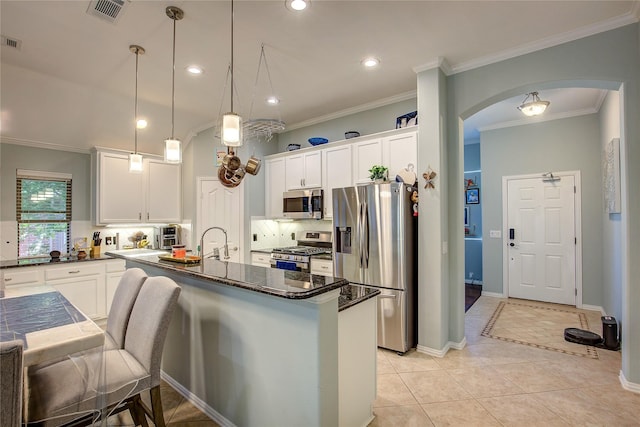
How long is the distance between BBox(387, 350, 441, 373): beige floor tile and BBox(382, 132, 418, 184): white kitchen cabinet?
192 cm

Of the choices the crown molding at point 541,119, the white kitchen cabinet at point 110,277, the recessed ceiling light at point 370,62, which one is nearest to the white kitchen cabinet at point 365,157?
the recessed ceiling light at point 370,62

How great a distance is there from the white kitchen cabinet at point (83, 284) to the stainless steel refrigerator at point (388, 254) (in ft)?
11.2

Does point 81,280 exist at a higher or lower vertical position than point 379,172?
lower

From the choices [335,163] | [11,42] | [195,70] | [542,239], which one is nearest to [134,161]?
[195,70]

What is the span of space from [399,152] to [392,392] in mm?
2453

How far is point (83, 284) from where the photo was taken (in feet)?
13.3

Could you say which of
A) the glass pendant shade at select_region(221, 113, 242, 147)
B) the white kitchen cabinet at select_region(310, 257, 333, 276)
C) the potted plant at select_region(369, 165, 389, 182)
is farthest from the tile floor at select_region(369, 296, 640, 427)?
the glass pendant shade at select_region(221, 113, 242, 147)

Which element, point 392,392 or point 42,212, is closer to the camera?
point 392,392

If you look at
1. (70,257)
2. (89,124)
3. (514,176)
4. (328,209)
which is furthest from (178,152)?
(514,176)

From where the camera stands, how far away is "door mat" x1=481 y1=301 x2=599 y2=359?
10.9 feet

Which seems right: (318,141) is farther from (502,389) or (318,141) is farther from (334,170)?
(502,389)

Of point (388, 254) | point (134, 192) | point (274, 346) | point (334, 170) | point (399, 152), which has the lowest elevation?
point (274, 346)

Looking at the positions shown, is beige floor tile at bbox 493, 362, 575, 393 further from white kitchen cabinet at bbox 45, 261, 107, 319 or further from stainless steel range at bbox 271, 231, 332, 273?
white kitchen cabinet at bbox 45, 261, 107, 319

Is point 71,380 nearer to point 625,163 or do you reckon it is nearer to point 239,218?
point 239,218
